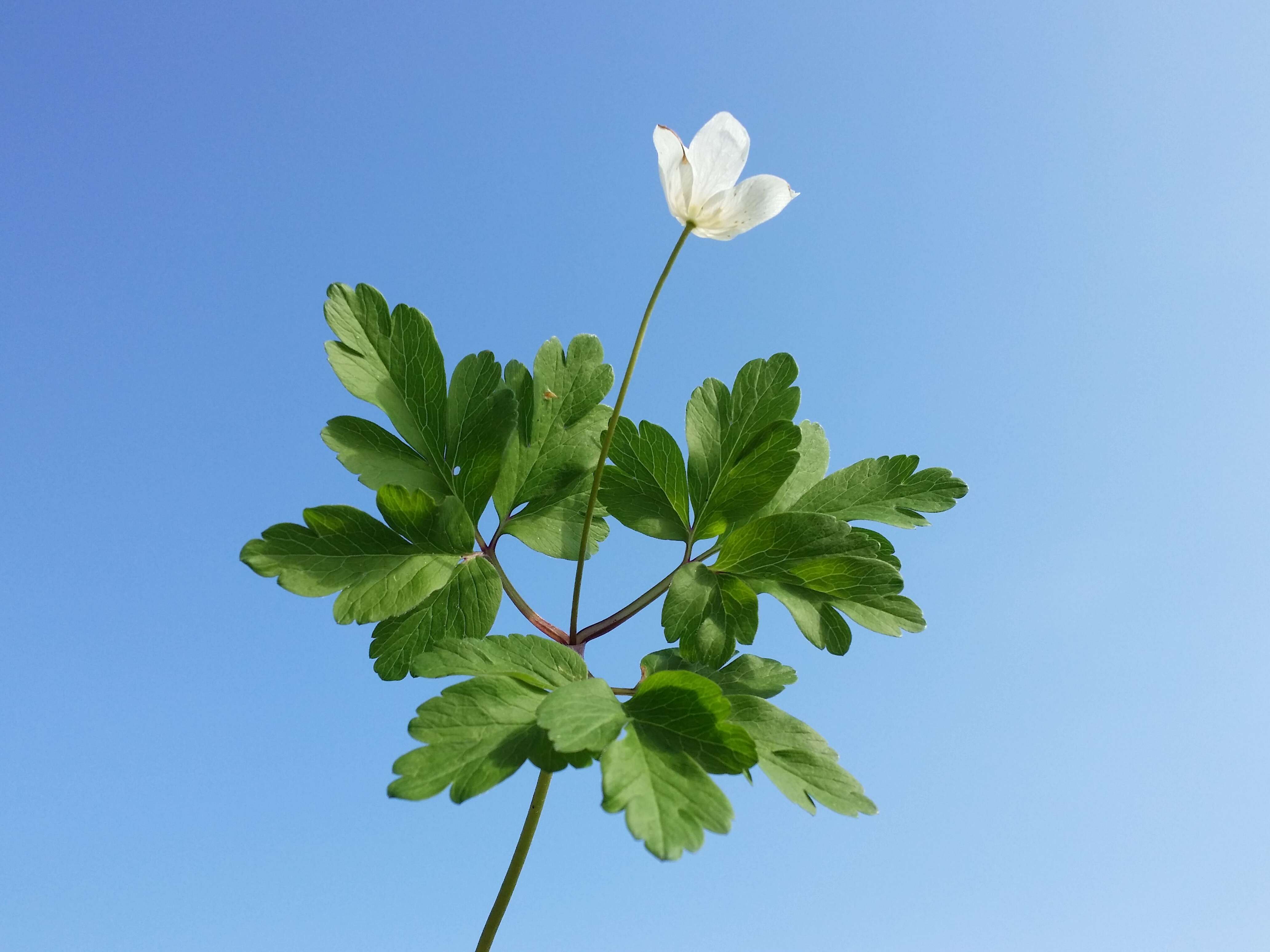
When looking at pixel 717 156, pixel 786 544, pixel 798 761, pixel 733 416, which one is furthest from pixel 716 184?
pixel 798 761

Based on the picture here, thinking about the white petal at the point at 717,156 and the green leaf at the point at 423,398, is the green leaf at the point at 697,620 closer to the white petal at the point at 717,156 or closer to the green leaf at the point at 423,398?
the green leaf at the point at 423,398

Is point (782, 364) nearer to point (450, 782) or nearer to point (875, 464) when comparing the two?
Answer: point (875, 464)

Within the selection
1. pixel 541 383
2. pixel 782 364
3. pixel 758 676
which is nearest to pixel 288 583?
pixel 541 383

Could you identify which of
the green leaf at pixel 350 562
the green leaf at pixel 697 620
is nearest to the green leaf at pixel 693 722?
the green leaf at pixel 697 620

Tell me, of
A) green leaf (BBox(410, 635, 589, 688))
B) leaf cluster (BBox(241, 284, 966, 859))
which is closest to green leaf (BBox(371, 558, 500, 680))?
leaf cluster (BBox(241, 284, 966, 859))

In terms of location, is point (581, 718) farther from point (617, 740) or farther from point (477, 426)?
point (477, 426)

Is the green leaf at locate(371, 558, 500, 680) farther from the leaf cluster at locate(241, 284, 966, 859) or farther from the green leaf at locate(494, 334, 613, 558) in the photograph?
the green leaf at locate(494, 334, 613, 558)
